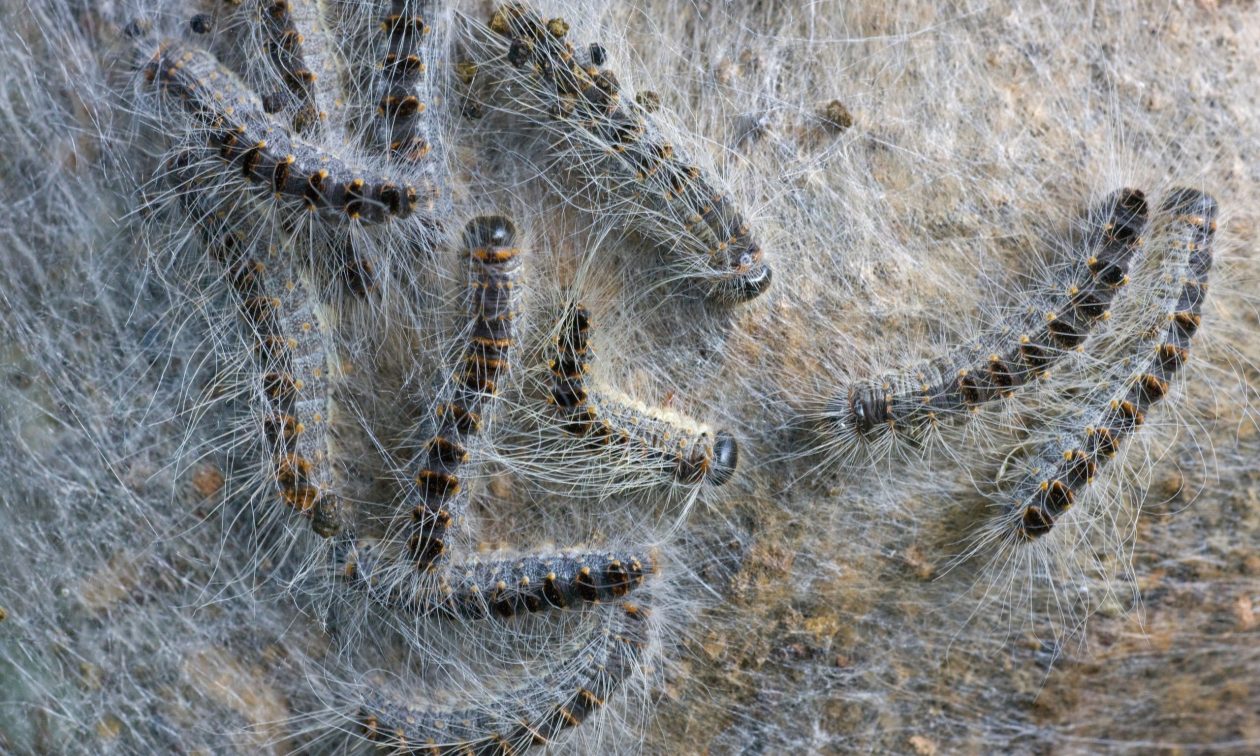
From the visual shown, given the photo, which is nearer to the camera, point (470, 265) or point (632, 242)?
point (470, 265)

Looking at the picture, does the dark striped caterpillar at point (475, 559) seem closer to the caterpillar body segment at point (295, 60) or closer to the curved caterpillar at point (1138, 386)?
the caterpillar body segment at point (295, 60)

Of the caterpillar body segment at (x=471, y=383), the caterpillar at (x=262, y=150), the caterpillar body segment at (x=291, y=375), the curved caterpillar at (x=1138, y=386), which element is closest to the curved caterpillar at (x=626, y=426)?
the caterpillar body segment at (x=471, y=383)

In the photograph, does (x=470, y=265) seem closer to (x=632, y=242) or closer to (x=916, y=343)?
(x=632, y=242)

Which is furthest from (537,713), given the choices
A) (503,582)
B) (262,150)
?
(262,150)

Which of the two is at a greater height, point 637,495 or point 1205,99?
point 1205,99

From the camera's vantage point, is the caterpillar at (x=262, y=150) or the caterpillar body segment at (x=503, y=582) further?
the caterpillar body segment at (x=503, y=582)

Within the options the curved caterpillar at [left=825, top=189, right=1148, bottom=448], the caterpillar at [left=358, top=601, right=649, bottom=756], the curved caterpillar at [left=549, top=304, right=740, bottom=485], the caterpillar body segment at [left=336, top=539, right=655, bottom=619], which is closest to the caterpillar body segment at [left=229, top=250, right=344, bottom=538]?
the caterpillar body segment at [left=336, top=539, right=655, bottom=619]

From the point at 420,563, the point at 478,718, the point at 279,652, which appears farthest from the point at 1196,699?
the point at 279,652
